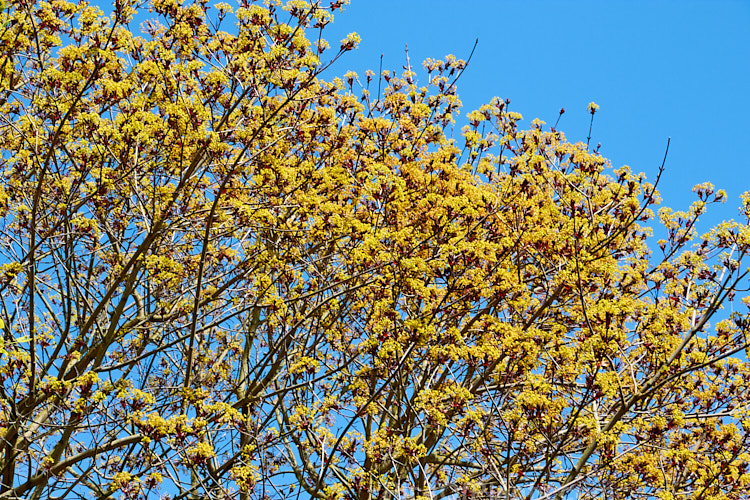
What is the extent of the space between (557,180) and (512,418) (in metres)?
3.94

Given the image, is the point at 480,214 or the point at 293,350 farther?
the point at 293,350

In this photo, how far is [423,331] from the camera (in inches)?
295

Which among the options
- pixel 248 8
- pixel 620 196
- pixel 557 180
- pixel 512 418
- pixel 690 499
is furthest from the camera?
pixel 557 180

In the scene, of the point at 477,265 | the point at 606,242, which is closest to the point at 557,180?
the point at 606,242

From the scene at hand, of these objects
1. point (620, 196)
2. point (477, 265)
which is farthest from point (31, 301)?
point (620, 196)

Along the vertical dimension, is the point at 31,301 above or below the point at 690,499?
above

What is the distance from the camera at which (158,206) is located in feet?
28.0

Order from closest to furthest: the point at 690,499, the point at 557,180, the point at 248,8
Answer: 1. the point at 690,499
2. the point at 248,8
3. the point at 557,180

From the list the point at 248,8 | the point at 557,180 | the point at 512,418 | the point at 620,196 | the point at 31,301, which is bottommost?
the point at 512,418

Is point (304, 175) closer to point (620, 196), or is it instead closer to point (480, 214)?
point (480, 214)

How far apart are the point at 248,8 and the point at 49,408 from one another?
17.8 ft

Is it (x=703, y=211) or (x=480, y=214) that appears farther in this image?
(x=480, y=214)

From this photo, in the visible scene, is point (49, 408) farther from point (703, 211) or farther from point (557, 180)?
point (703, 211)

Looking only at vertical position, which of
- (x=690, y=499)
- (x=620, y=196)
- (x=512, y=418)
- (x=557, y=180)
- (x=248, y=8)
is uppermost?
(x=248, y=8)
